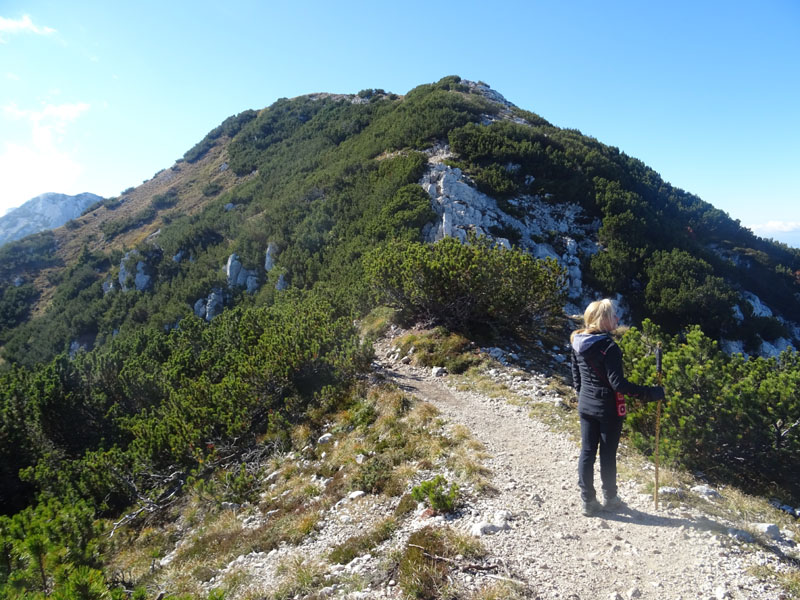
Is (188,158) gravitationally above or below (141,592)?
above

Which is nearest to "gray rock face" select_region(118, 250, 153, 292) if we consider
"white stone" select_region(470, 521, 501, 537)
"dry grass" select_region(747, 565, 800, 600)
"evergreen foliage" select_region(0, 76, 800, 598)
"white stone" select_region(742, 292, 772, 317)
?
"evergreen foliage" select_region(0, 76, 800, 598)

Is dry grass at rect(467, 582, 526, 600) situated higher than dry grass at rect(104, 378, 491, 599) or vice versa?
dry grass at rect(467, 582, 526, 600)

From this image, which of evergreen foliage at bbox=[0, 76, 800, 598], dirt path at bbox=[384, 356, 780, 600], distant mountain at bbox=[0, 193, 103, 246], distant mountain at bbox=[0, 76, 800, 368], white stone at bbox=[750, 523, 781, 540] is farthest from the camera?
distant mountain at bbox=[0, 193, 103, 246]

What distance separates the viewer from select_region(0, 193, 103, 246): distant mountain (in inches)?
5335

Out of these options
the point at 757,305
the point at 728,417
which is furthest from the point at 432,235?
the point at 757,305

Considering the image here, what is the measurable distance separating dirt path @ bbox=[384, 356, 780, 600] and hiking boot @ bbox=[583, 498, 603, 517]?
6 centimetres

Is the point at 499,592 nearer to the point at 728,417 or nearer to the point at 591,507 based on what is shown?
the point at 591,507

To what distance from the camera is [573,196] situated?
30078 mm

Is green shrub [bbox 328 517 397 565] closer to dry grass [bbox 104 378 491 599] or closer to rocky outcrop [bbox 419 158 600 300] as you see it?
dry grass [bbox 104 378 491 599]

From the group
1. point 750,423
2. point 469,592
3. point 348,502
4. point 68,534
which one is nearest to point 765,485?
point 750,423

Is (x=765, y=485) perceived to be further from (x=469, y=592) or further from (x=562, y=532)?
(x=469, y=592)

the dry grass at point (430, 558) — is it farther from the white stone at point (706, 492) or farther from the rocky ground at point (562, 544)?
the white stone at point (706, 492)

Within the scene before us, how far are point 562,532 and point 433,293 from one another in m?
8.30

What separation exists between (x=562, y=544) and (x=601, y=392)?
156 centimetres
